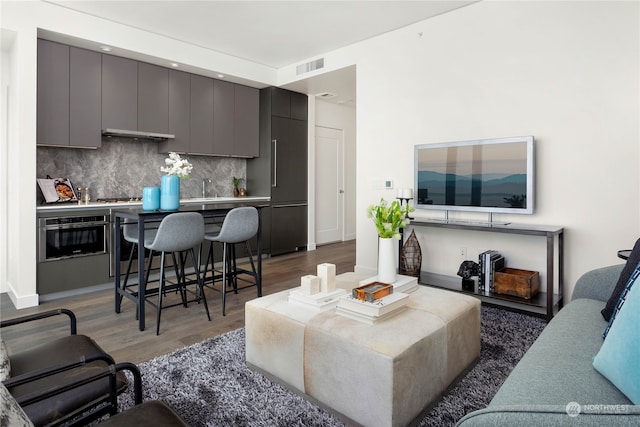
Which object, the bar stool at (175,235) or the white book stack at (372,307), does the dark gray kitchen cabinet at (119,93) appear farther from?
the white book stack at (372,307)

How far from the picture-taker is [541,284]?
10.8ft

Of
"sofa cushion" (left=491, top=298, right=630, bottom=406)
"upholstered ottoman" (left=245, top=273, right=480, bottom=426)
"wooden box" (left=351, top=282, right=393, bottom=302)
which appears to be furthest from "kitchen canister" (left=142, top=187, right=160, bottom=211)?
"sofa cushion" (left=491, top=298, right=630, bottom=406)

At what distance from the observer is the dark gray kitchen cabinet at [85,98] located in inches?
155

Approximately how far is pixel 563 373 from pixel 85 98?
183 inches

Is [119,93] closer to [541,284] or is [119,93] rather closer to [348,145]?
[348,145]

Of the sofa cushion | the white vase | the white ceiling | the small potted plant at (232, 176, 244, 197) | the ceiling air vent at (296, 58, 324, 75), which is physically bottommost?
the sofa cushion

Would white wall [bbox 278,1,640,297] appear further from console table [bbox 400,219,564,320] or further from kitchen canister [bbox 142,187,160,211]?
kitchen canister [bbox 142,187,160,211]

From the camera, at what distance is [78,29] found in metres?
3.78

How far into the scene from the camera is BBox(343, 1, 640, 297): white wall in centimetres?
291

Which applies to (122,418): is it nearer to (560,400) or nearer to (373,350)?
(373,350)

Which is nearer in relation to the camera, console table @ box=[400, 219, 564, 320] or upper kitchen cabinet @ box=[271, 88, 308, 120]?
console table @ box=[400, 219, 564, 320]

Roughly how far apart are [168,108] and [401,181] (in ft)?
9.88

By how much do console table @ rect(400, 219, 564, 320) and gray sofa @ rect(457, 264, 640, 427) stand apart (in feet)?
2.71

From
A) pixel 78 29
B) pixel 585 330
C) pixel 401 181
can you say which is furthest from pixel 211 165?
pixel 585 330
